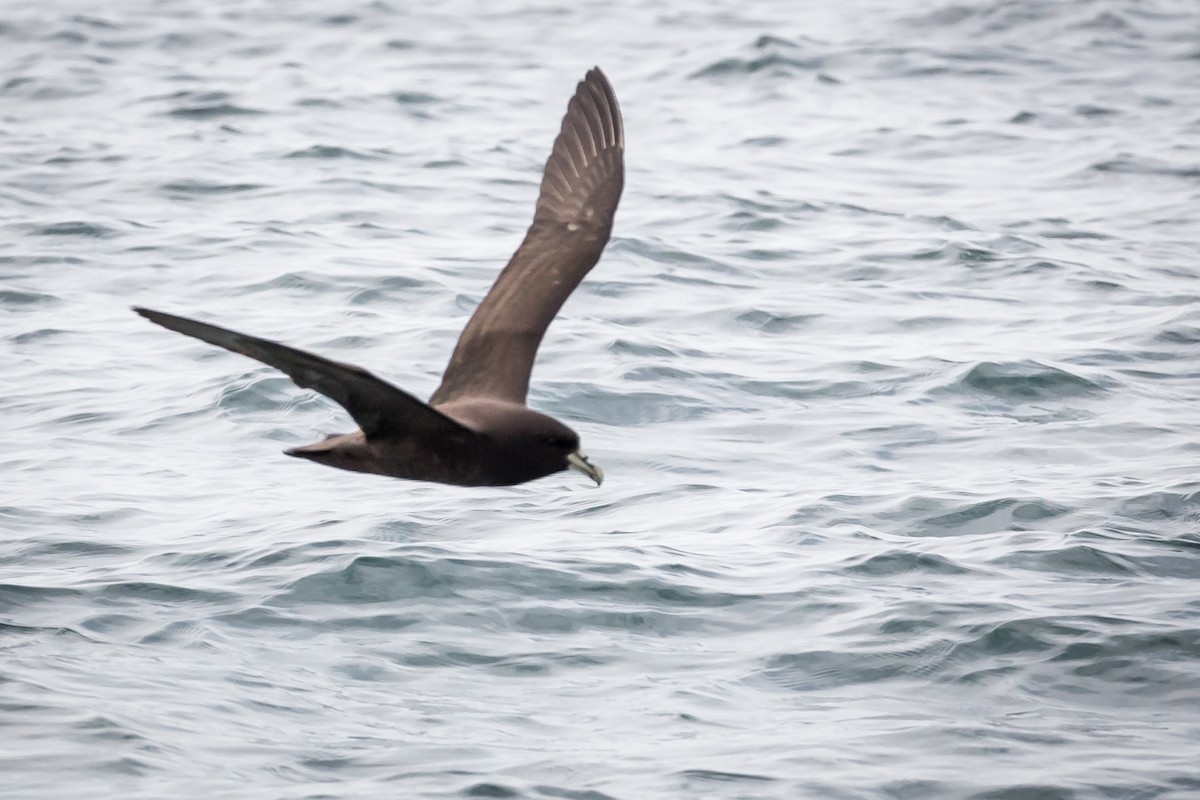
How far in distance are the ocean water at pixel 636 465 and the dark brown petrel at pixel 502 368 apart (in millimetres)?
1024

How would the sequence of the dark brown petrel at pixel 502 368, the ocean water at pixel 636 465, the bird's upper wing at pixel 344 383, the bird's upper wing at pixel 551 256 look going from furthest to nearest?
1. the bird's upper wing at pixel 551 256
2. the ocean water at pixel 636 465
3. the dark brown petrel at pixel 502 368
4. the bird's upper wing at pixel 344 383

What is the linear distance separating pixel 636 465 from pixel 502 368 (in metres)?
2.51

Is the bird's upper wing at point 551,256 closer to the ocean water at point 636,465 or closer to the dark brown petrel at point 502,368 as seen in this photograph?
the dark brown petrel at point 502,368

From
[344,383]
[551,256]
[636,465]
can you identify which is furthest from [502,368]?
[636,465]

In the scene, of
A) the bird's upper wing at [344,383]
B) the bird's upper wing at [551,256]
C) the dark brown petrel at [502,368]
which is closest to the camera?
the bird's upper wing at [344,383]

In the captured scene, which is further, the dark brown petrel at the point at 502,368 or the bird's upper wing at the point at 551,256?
the bird's upper wing at the point at 551,256

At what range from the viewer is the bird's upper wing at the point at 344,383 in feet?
18.4

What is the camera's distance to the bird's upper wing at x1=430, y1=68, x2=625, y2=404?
7586 mm

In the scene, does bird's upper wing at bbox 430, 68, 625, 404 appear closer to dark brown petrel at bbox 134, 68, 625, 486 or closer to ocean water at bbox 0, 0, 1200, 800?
dark brown petrel at bbox 134, 68, 625, 486

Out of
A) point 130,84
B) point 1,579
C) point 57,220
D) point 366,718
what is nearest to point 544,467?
point 366,718

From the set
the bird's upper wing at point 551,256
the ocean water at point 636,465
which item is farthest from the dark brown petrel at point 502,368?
the ocean water at point 636,465

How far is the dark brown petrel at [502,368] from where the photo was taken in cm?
612

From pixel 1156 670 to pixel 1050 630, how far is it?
0.47 meters

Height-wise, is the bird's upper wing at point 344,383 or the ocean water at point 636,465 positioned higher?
the bird's upper wing at point 344,383
